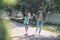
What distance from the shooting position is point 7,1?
4.16 feet

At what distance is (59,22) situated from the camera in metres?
24.2

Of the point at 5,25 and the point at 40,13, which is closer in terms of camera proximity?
the point at 5,25

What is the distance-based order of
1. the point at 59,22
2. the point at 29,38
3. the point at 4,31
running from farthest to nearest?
the point at 59,22 → the point at 29,38 → the point at 4,31

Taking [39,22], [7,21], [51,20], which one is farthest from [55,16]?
[7,21]

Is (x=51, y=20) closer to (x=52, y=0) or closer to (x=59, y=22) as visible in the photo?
(x=59, y=22)

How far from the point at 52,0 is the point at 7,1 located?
11241mm

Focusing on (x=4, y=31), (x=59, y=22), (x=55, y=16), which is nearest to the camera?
(x=4, y=31)

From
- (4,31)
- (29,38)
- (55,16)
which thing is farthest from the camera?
(55,16)

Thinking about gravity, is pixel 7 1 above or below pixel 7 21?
above

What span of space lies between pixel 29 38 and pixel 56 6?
2.49 meters

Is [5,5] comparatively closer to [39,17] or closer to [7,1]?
[7,1]

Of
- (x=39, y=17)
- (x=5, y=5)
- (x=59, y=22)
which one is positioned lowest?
(x=59, y=22)

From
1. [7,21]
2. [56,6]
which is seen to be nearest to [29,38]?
[56,6]

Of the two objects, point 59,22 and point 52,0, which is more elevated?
point 52,0
